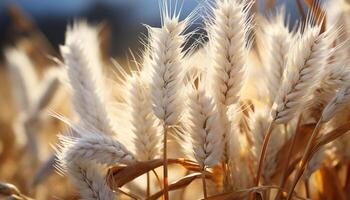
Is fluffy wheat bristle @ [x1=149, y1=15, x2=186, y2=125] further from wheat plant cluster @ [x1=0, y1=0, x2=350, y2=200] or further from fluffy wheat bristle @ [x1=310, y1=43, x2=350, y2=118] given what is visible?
fluffy wheat bristle @ [x1=310, y1=43, x2=350, y2=118]

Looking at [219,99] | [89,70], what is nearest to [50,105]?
[89,70]

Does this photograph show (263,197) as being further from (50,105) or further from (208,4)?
(50,105)

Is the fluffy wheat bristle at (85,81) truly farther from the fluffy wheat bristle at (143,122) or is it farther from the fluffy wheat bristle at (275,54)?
the fluffy wheat bristle at (275,54)

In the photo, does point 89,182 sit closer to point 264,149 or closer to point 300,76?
point 264,149

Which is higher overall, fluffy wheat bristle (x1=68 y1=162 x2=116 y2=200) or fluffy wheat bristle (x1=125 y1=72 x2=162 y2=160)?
fluffy wheat bristle (x1=125 y1=72 x2=162 y2=160)

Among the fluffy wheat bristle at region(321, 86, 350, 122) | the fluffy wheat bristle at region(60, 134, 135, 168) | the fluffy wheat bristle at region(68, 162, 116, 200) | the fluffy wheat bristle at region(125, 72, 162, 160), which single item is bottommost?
the fluffy wheat bristle at region(68, 162, 116, 200)

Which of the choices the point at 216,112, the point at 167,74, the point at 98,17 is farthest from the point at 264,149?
the point at 98,17

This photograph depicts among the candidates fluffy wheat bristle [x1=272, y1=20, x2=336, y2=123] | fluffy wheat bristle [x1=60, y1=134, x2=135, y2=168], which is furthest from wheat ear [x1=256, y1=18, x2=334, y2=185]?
fluffy wheat bristle [x1=60, y1=134, x2=135, y2=168]
